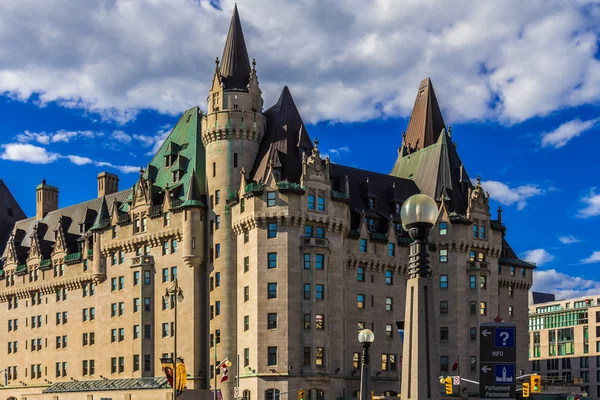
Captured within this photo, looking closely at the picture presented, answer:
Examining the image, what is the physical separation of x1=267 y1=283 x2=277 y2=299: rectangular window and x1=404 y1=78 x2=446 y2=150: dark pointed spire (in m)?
39.3

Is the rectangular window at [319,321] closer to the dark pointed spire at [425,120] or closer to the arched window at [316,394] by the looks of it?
the arched window at [316,394]

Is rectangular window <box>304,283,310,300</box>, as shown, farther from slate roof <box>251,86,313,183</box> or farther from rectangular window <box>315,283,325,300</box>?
slate roof <box>251,86,313,183</box>

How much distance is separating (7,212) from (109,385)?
158 feet

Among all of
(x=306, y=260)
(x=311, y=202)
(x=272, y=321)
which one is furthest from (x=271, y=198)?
(x=272, y=321)

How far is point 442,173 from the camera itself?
108m

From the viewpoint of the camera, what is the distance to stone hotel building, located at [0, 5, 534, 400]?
9006 centimetres

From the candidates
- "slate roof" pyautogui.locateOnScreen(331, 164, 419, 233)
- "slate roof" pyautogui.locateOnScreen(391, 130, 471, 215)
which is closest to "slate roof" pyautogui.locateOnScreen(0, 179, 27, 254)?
"slate roof" pyautogui.locateOnScreen(331, 164, 419, 233)

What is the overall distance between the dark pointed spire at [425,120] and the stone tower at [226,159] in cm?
3076

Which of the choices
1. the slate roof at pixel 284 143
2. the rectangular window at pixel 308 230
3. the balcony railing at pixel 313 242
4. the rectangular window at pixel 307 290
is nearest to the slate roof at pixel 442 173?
the slate roof at pixel 284 143

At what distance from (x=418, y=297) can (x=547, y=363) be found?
518 feet

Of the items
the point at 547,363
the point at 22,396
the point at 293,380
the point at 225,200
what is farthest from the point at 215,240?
the point at 547,363

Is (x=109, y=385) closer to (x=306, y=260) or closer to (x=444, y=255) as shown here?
(x=306, y=260)

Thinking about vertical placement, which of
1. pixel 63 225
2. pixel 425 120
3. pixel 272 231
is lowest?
pixel 272 231

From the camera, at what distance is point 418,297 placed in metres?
26.0
